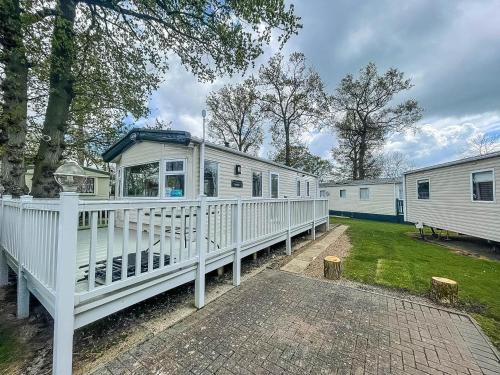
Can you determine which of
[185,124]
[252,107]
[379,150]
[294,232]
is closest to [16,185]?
[294,232]

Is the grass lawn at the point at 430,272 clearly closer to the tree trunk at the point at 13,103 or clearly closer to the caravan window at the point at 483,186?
the caravan window at the point at 483,186

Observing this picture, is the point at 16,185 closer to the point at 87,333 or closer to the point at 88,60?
the point at 88,60

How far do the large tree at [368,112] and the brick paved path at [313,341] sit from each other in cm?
2080

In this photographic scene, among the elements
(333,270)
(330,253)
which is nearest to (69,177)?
(333,270)

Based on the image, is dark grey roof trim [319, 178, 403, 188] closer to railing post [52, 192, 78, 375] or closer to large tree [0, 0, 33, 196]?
railing post [52, 192, 78, 375]

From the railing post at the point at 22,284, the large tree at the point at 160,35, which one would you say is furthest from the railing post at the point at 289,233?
the railing post at the point at 22,284

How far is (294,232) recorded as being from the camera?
6.98m

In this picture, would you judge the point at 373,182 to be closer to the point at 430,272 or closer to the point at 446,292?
the point at 430,272

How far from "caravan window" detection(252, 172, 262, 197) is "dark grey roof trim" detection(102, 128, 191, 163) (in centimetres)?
358

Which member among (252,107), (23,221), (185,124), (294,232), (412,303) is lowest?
(412,303)

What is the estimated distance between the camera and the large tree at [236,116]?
21469 millimetres

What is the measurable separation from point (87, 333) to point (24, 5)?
6773 mm

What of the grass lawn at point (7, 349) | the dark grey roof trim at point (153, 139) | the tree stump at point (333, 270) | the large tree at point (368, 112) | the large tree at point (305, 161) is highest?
the large tree at point (368, 112)

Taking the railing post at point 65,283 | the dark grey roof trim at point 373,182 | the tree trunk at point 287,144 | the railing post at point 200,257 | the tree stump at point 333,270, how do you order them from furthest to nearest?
1. the tree trunk at point 287,144
2. the dark grey roof trim at point 373,182
3. the tree stump at point 333,270
4. the railing post at point 200,257
5. the railing post at point 65,283
